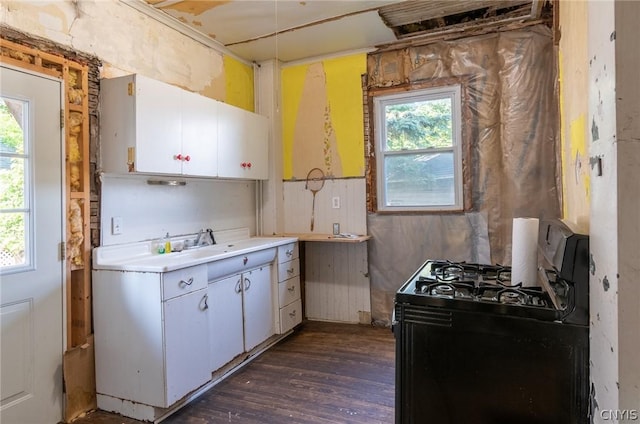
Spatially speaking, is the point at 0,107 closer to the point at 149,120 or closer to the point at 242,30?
the point at 149,120

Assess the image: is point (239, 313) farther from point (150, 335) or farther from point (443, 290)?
point (443, 290)

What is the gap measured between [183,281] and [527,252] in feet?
6.14

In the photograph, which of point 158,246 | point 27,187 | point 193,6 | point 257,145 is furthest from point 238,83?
point 27,187

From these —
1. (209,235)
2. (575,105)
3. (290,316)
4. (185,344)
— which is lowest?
(290,316)

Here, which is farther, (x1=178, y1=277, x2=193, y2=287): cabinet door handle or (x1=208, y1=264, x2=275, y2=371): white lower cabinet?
(x1=208, y1=264, x2=275, y2=371): white lower cabinet

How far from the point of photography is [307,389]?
2523mm

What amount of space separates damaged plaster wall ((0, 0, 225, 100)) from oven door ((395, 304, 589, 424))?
250cm

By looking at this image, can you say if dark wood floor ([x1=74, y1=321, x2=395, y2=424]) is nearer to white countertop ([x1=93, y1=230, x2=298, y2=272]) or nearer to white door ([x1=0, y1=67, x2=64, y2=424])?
white door ([x1=0, y1=67, x2=64, y2=424])

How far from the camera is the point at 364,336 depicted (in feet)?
11.4

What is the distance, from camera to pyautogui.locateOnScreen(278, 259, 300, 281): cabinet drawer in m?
3.38

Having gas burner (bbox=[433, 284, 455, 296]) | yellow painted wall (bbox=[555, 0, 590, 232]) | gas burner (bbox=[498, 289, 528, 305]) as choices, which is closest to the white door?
gas burner (bbox=[433, 284, 455, 296])

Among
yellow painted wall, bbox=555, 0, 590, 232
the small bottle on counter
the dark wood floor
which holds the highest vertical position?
yellow painted wall, bbox=555, 0, 590, 232

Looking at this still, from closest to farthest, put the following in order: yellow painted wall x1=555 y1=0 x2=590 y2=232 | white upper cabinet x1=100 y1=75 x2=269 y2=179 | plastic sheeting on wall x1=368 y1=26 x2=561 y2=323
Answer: yellow painted wall x1=555 y1=0 x2=590 y2=232 < white upper cabinet x1=100 y1=75 x2=269 y2=179 < plastic sheeting on wall x1=368 y1=26 x2=561 y2=323

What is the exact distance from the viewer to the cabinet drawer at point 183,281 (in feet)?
7.11
